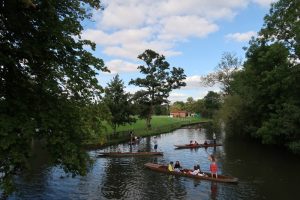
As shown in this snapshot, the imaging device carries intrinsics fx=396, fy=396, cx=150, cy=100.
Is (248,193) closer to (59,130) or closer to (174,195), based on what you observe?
(174,195)

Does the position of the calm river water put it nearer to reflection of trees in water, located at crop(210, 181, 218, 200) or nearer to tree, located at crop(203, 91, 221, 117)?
reflection of trees in water, located at crop(210, 181, 218, 200)

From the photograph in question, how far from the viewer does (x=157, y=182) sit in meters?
30.0

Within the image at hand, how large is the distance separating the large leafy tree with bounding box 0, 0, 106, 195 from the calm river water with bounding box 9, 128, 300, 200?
800cm

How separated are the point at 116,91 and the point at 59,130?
136 ft

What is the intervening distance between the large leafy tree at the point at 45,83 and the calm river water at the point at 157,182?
26.2 ft

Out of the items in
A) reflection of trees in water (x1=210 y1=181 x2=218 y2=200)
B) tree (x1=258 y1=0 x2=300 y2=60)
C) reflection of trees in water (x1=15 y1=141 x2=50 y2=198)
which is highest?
tree (x1=258 y1=0 x2=300 y2=60)

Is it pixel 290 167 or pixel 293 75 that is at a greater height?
pixel 293 75

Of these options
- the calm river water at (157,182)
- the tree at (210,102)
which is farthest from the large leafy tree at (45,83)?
the tree at (210,102)

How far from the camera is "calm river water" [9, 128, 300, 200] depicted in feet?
85.0

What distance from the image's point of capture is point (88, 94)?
18.7m

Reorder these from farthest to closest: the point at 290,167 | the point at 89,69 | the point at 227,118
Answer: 1. the point at 227,118
2. the point at 290,167
3. the point at 89,69

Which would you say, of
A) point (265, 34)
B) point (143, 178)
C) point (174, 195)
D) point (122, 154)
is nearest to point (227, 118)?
point (265, 34)

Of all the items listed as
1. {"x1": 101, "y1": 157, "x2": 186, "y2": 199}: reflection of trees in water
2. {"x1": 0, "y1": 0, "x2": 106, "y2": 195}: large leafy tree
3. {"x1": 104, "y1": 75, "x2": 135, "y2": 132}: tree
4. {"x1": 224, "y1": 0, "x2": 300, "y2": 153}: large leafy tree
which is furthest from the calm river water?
{"x1": 104, "y1": 75, "x2": 135, "y2": 132}: tree

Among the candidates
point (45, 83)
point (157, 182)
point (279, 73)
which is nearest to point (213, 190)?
point (157, 182)
